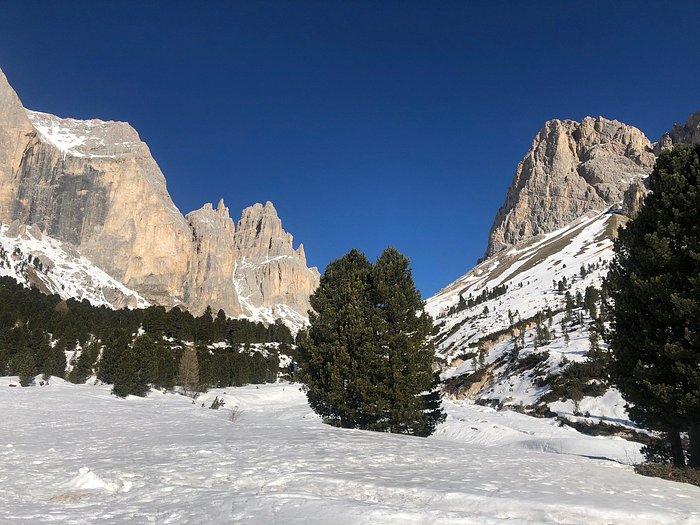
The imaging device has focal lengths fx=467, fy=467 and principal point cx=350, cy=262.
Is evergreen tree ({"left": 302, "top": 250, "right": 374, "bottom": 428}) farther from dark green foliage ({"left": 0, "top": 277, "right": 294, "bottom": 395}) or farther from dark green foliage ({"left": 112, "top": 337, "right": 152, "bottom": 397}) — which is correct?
dark green foliage ({"left": 0, "top": 277, "right": 294, "bottom": 395})

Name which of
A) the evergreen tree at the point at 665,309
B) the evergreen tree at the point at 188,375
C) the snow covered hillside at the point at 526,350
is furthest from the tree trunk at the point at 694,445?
the evergreen tree at the point at 188,375

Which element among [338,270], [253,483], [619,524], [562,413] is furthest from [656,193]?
[562,413]

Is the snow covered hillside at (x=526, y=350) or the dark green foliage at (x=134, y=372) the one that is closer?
the dark green foliage at (x=134, y=372)

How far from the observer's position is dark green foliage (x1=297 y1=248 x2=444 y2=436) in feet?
71.6

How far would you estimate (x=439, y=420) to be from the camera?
79.5 ft

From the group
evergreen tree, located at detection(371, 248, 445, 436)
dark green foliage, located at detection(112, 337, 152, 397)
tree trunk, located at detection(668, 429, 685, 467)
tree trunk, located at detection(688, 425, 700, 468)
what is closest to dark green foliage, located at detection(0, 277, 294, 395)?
dark green foliage, located at detection(112, 337, 152, 397)

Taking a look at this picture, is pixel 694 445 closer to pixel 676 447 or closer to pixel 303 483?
pixel 676 447

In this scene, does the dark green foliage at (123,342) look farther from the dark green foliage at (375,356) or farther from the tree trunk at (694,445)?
the tree trunk at (694,445)

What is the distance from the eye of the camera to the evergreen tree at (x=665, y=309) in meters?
12.5

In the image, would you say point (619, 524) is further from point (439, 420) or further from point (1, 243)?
point (1, 243)

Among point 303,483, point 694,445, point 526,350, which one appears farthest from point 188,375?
point 694,445

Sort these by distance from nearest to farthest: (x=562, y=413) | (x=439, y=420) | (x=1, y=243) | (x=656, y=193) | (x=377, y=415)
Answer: (x=656, y=193)
(x=377, y=415)
(x=439, y=420)
(x=562, y=413)
(x=1, y=243)

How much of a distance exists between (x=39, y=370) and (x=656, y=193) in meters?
67.7

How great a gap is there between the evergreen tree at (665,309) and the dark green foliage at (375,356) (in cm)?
945
